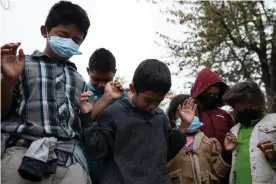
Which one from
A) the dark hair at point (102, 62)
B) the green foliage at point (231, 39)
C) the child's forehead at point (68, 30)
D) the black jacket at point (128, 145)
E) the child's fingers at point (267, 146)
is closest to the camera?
the black jacket at point (128, 145)

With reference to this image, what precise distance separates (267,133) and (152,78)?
1.12 metres

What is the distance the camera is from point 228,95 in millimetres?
3348

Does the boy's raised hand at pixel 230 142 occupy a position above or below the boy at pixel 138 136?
below

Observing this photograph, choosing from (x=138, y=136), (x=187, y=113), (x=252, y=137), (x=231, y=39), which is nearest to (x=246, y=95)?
(x=252, y=137)

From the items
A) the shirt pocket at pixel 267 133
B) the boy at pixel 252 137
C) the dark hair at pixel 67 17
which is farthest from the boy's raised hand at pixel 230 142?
the dark hair at pixel 67 17

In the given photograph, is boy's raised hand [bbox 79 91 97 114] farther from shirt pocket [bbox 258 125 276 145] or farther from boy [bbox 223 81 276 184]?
shirt pocket [bbox 258 125 276 145]

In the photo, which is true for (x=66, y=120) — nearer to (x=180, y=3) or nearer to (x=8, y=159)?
(x=8, y=159)

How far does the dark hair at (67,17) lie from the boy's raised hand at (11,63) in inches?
19.2

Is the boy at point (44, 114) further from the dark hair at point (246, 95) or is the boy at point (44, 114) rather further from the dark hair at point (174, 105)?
the dark hair at point (246, 95)

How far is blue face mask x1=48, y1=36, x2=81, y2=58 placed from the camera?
247cm

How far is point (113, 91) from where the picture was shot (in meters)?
2.55

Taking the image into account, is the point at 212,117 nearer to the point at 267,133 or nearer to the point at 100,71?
the point at 267,133

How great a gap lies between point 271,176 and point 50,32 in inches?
73.1

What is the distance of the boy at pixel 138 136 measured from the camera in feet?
8.04
